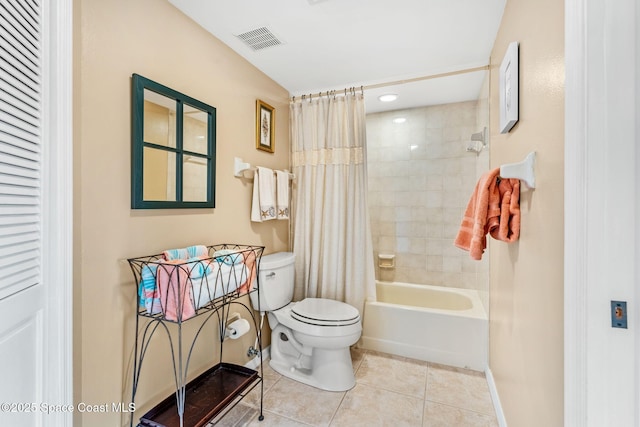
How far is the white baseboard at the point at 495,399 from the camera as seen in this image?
1.46 meters

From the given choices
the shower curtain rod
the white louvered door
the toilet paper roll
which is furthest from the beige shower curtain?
the white louvered door

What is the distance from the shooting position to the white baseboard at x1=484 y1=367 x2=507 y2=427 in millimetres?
1460

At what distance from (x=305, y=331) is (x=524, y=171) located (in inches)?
59.0

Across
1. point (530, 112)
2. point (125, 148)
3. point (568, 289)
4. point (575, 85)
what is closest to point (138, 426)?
point (125, 148)

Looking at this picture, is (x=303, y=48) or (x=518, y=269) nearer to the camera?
(x=518, y=269)

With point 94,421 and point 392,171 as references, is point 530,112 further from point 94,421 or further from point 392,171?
point 94,421

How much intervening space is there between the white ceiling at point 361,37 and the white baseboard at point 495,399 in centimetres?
215

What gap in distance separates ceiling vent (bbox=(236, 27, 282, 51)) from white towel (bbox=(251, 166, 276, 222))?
80 centimetres

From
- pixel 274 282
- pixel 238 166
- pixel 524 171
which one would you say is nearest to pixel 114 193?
pixel 238 166

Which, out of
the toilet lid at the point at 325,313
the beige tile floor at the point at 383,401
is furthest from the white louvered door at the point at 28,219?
the toilet lid at the point at 325,313

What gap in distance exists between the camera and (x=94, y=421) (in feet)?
3.71

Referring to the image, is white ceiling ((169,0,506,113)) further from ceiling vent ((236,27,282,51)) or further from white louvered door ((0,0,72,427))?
white louvered door ((0,0,72,427))

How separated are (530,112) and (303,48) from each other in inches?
55.1

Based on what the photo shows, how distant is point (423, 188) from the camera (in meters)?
2.87
